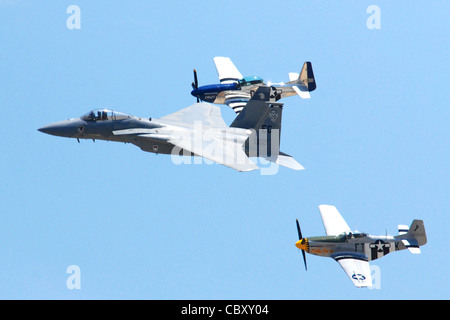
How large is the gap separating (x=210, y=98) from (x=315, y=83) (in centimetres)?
875

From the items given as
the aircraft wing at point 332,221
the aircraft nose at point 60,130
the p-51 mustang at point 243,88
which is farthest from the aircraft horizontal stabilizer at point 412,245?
the aircraft nose at point 60,130

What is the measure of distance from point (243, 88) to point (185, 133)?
53.8 feet

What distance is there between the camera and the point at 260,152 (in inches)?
2109

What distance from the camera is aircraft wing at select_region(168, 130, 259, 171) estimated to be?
4884cm

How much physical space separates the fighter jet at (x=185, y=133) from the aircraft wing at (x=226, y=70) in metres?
15.4

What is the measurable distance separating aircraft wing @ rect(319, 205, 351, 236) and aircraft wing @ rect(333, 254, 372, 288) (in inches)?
88.8

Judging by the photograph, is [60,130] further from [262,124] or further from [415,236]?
[415,236]

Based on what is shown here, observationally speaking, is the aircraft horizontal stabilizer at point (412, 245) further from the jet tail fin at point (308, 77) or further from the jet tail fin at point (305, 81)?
the jet tail fin at point (308, 77)

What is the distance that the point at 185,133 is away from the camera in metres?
53.2

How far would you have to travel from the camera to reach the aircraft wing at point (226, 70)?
70.6 meters

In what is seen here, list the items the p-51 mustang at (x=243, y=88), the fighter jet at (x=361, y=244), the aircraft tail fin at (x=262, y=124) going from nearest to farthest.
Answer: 1. the aircraft tail fin at (x=262, y=124)
2. the fighter jet at (x=361, y=244)
3. the p-51 mustang at (x=243, y=88)

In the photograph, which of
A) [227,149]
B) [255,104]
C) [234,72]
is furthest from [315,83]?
[227,149]

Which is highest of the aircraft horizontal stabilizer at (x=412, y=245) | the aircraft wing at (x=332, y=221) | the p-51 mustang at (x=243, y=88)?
the p-51 mustang at (x=243, y=88)

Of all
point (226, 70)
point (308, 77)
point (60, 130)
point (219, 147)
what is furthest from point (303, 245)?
point (226, 70)
